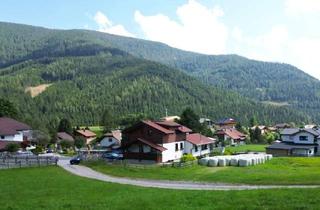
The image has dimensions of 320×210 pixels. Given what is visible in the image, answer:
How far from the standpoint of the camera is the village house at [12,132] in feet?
304

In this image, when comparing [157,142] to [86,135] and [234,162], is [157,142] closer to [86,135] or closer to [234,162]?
[234,162]

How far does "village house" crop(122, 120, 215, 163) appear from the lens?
68312 mm

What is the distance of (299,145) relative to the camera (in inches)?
3625

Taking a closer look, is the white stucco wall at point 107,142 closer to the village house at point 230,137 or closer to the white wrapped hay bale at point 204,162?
the village house at point 230,137

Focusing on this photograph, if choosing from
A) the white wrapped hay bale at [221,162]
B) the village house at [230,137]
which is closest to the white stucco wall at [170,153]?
the white wrapped hay bale at [221,162]

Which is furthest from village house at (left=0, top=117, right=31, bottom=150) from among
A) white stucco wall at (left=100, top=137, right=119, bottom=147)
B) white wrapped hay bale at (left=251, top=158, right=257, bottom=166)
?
white wrapped hay bale at (left=251, top=158, right=257, bottom=166)

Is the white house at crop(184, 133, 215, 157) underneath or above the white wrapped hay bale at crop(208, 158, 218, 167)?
above

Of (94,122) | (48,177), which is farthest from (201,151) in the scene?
(94,122)

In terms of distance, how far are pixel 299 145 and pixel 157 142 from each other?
36964mm

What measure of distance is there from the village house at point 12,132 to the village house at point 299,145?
54.8 metres

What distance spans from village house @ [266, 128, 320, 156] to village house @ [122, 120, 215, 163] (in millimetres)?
18091

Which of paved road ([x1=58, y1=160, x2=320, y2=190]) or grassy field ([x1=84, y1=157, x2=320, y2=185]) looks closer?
paved road ([x1=58, y1=160, x2=320, y2=190])

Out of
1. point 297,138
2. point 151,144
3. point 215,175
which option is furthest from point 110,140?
point 215,175

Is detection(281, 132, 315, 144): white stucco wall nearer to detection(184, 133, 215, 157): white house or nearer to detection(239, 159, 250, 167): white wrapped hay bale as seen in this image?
detection(184, 133, 215, 157): white house
